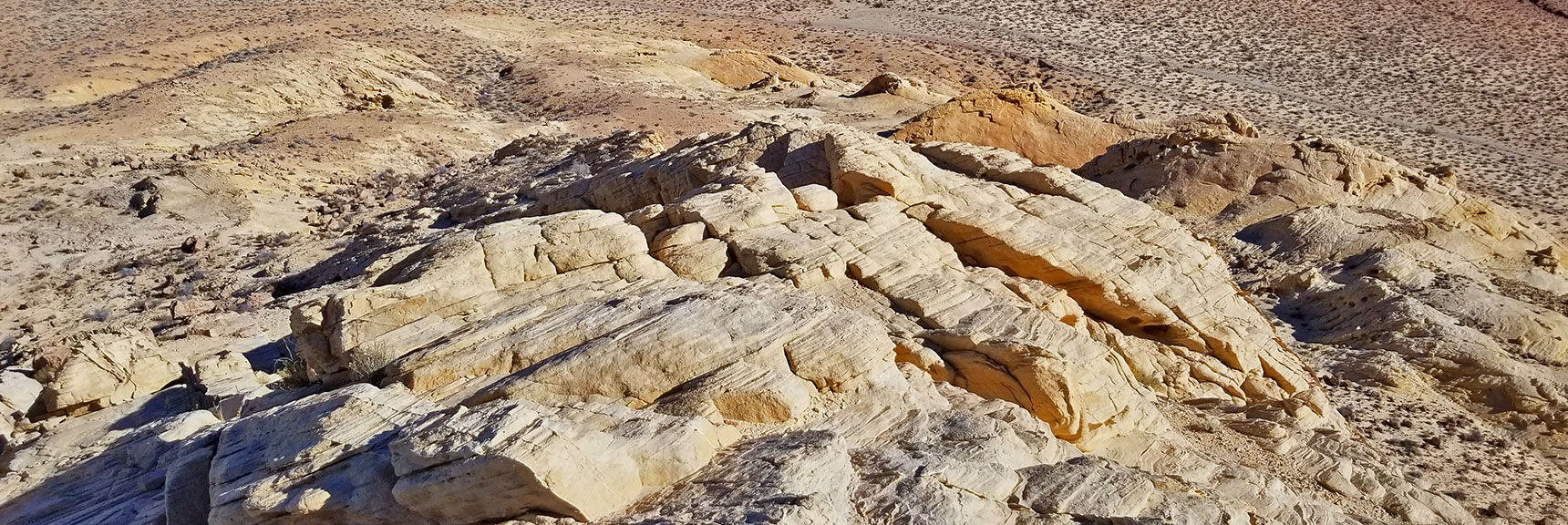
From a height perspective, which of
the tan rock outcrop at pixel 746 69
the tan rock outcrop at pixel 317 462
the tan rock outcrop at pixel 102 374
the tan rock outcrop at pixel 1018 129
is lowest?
the tan rock outcrop at pixel 746 69

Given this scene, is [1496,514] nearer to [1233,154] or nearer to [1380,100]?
[1233,154]

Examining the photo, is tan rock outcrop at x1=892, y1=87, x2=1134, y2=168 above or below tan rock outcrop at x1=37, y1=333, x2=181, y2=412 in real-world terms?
below

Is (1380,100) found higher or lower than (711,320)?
lower

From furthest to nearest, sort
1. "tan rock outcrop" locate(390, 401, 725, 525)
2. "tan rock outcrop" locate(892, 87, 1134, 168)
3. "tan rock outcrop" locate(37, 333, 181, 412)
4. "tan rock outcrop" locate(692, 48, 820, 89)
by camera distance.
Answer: "tan rock outcrop" locate(692, 48, 820, 89)
"tan rock outcrop" locate(892, 87, 1134, 168)
"tan rock outcrop" locate(37, 333, 181, 412)
"tan rock outcrop" locate(390, 401, 725, 525)

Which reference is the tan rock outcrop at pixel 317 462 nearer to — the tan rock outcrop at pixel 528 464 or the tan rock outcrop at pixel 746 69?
the tan rock outcrop at pixel 528 464

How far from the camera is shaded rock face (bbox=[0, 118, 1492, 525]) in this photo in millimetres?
8203

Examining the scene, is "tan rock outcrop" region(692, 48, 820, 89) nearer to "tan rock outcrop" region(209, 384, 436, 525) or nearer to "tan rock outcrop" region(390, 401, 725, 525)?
"tan rock outcrop" region(209, 384, 436, 525)

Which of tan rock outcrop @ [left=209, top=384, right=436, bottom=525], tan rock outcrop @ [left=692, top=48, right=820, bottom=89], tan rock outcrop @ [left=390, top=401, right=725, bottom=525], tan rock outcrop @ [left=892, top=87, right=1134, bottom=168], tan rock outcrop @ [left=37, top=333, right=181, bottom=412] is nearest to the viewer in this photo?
tan rock outcrop @ [left=390, top=401, right=725, bottom=525]

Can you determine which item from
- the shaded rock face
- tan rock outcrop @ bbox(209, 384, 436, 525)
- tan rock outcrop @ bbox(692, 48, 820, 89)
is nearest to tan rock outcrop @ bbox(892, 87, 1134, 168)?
the shaded rock face

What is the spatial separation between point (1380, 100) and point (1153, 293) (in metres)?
28.2

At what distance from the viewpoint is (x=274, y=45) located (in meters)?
36.3

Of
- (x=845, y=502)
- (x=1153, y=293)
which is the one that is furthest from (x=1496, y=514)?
(x=845, y=502)

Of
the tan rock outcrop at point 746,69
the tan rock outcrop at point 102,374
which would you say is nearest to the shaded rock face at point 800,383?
the tan rock outcrop at point 102,374

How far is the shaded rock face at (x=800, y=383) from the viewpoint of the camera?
8.20 metres
